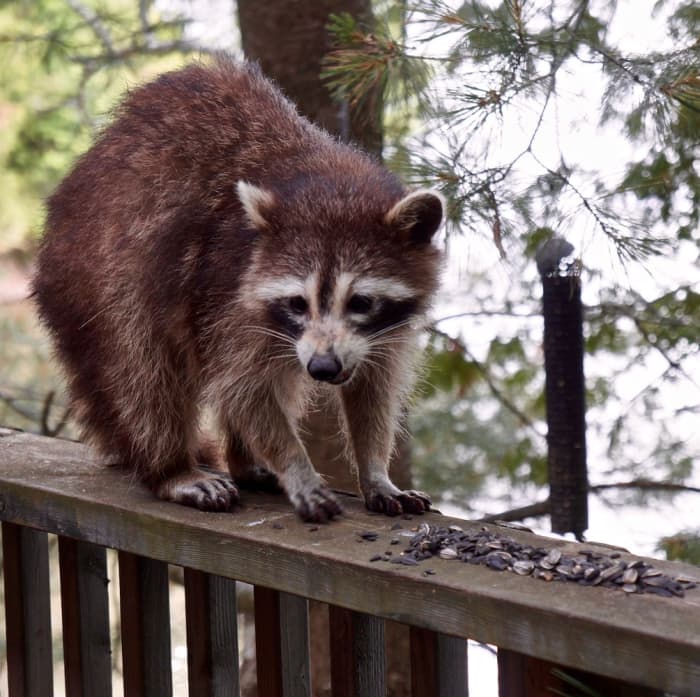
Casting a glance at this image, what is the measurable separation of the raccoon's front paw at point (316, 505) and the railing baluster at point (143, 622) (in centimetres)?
32

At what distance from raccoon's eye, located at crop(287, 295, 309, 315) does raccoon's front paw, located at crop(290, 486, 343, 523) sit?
47cm

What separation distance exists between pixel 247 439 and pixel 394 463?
4.44ft

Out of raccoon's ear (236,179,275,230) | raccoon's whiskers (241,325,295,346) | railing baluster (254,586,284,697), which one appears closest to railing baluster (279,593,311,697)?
railing baluster (254,586,284,697)

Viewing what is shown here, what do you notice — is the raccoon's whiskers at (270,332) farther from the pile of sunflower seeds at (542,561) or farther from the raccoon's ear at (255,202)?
the pile of sunflower seeds at (542,561)

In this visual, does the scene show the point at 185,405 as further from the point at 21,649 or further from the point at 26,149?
the point at 26,149

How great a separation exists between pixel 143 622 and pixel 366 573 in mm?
744

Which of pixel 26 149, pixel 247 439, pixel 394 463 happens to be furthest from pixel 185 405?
pixel 26 149

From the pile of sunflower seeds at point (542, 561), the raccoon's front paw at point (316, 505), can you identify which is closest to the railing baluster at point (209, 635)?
the raccoon's front paw at point (316, 505)

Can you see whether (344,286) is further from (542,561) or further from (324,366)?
(542,561)

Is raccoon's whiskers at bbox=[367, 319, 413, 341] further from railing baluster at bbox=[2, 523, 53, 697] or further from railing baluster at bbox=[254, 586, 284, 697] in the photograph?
railing baluster at bbox=[2, 523, 53, 697]

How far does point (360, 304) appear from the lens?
2703 millimetres

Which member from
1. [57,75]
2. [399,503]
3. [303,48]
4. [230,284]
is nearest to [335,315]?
[230,284]

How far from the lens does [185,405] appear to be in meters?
2.96

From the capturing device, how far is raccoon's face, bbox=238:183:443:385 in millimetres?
2594
